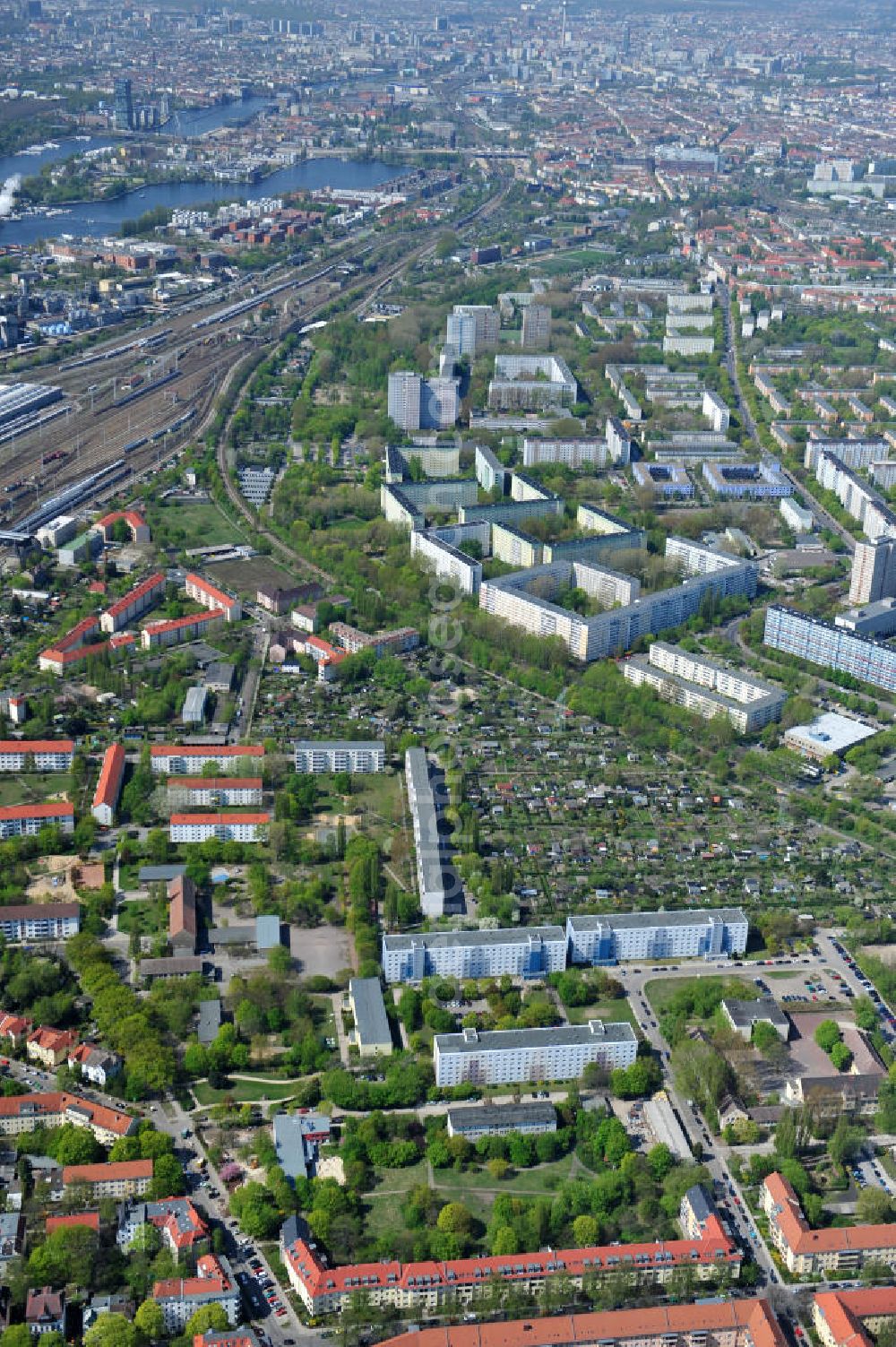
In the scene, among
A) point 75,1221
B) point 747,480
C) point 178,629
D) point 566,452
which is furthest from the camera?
point 566,452

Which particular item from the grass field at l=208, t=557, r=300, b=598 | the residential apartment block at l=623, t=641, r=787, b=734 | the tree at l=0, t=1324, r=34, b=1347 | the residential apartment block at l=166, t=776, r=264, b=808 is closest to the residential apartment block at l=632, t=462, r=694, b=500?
the residential apartment block at l=623, t=641, r=787, b=734

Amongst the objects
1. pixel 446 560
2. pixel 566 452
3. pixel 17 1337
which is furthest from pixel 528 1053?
pixel 566 452

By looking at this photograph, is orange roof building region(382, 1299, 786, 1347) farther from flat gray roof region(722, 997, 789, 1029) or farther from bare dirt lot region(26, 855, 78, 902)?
bare dirt lot region(26, 855, 78, 902)

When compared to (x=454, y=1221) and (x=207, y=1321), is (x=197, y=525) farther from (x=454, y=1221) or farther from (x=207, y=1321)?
(x=207, y=1321)

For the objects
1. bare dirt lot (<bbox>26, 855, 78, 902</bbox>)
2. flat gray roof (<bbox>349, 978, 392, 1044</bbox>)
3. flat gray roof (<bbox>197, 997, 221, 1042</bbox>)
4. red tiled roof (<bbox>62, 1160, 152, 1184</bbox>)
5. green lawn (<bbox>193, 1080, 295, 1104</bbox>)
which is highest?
red tiled roof (<bbox>62, 1160, 152, 1184</bbox>)

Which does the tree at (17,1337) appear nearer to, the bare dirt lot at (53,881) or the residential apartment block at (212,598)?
the bare dirt lot at (53,881)

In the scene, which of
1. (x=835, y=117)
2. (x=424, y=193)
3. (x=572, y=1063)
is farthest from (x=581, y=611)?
(x=835, y=117)

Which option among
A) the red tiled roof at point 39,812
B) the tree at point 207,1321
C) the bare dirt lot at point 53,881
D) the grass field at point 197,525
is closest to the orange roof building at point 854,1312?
the tree at point 207,1321
